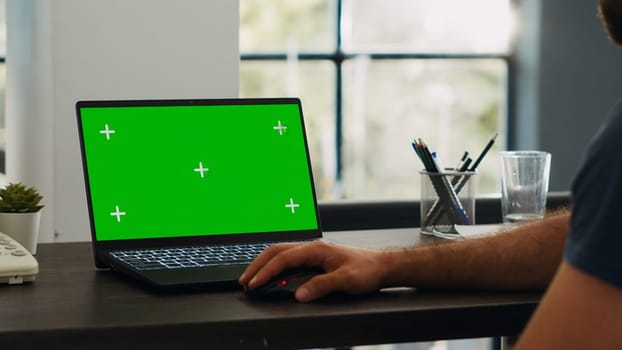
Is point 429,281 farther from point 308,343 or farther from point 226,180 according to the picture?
point 226,180

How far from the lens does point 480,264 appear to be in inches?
54.7

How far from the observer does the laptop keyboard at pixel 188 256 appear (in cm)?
147

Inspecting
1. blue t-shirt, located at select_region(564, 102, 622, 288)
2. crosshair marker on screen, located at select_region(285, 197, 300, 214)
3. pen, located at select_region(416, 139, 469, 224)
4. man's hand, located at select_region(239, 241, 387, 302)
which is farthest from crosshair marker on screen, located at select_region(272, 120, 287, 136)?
blue t-shirt, located at select_region(564, 102, 622, 288)

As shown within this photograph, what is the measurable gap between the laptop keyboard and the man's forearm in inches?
9.7

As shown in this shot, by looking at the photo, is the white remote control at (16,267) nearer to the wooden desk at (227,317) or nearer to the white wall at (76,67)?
the wooden desk at (227,317)

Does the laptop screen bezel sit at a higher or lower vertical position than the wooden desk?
higher

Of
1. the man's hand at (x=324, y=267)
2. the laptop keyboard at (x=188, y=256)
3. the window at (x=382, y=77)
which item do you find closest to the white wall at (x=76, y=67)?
the window at (x=382, y=77)

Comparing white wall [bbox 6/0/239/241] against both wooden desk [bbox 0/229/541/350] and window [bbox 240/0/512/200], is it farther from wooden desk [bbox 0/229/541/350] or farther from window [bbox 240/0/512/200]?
wooden desk [bbox 0/229/541/350]

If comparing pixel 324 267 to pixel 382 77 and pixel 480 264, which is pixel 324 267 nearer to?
pixel 480 264

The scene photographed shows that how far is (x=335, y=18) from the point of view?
11.6 feet

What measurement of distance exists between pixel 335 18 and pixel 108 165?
6.69 ft

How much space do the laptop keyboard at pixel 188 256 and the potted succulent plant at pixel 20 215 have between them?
175mm

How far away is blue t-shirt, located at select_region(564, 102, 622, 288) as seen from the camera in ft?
2.84

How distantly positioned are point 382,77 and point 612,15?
256cm
